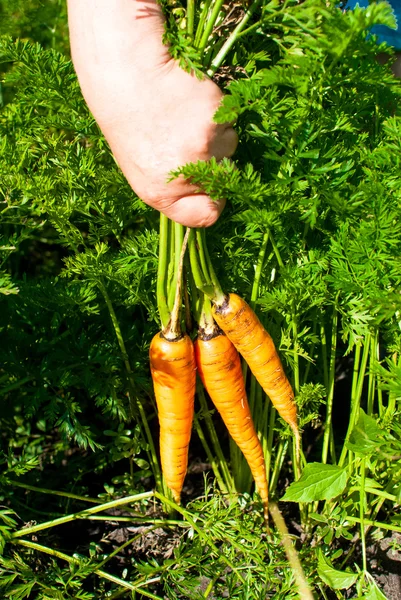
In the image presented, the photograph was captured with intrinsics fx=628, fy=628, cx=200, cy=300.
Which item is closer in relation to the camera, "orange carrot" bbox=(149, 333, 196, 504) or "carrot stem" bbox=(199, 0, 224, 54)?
"carrot stem" bbox=(199, 0, 224, 54)

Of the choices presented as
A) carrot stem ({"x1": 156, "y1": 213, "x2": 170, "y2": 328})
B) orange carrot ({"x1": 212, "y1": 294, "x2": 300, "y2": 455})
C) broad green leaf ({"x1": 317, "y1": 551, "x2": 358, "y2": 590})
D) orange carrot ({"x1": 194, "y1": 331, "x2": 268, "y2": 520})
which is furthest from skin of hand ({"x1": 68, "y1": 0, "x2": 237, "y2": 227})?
broad green leaf ({"x1": 317, "y1": 551, "x2": 358, "y2": 590})

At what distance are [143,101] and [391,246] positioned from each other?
56 centimetres

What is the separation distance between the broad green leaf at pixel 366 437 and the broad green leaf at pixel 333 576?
0.28 meters

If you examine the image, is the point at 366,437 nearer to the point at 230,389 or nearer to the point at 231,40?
the point at 230,389

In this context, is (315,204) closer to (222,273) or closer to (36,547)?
(222,273)

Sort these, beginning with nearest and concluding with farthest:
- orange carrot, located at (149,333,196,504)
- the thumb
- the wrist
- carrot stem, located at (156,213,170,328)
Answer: the wrist
the thumb
carrot stem, located at (156,213,170,328)
orange carrot, located at (149,333,196,504)

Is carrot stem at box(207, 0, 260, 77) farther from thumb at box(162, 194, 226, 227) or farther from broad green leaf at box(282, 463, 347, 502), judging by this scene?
broad green leaf at box(282, 463, 347, 502)

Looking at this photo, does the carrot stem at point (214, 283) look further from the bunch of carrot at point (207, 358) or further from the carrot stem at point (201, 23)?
the carrot stem at point (201, 23)

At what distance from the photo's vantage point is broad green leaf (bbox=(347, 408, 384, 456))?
1.26m

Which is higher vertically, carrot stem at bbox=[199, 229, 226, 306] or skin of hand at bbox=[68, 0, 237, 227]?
skin of hand at bbox=[68, 0, 237, 227]

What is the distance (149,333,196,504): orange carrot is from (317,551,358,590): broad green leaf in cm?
41

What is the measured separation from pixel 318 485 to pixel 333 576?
7.8 inches

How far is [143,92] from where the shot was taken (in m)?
1.11

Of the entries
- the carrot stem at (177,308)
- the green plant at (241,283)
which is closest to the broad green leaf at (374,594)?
the green plant at (241,283)
